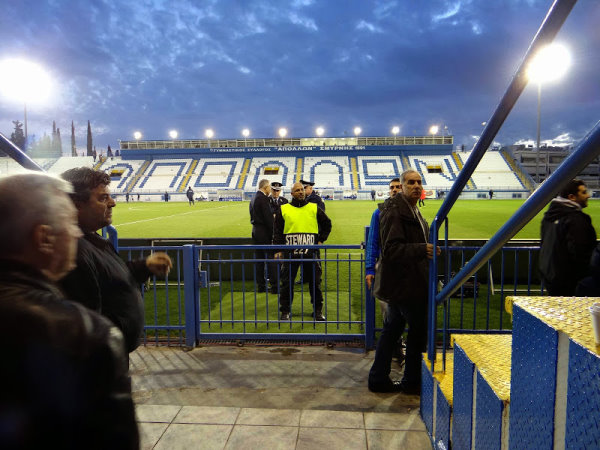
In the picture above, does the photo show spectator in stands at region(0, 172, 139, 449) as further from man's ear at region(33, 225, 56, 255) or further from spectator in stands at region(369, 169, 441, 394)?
spectator in stands at region(369, 169, 441, 394)

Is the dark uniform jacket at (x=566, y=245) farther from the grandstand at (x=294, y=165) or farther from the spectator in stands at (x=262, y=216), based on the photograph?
the grandstand at (x=294, y=165)

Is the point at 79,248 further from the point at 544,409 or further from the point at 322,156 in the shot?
the point at 322,156

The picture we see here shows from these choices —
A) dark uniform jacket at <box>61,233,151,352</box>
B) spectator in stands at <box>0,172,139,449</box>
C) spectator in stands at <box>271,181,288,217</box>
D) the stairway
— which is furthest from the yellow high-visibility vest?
spectator in stands at <box>0,172,139,449</box>

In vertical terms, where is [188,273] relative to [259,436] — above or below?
above

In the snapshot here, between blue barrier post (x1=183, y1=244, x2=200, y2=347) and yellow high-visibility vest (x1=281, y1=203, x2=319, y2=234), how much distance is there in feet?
5.04

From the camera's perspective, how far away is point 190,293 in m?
4.56

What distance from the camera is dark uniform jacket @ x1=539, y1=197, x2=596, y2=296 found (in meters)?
3.41

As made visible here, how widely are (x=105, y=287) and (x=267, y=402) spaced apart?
199cm

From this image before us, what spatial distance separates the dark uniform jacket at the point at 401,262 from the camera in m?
3.06

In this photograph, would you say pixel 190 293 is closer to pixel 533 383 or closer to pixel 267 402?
pixel 267 402

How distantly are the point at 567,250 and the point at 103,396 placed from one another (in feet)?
12.5

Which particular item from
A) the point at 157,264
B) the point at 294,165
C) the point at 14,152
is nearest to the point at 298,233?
the point at 157,264

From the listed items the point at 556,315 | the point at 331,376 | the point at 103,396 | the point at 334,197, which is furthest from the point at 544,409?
the point at 334,197

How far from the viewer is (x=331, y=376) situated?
12.4 ft
